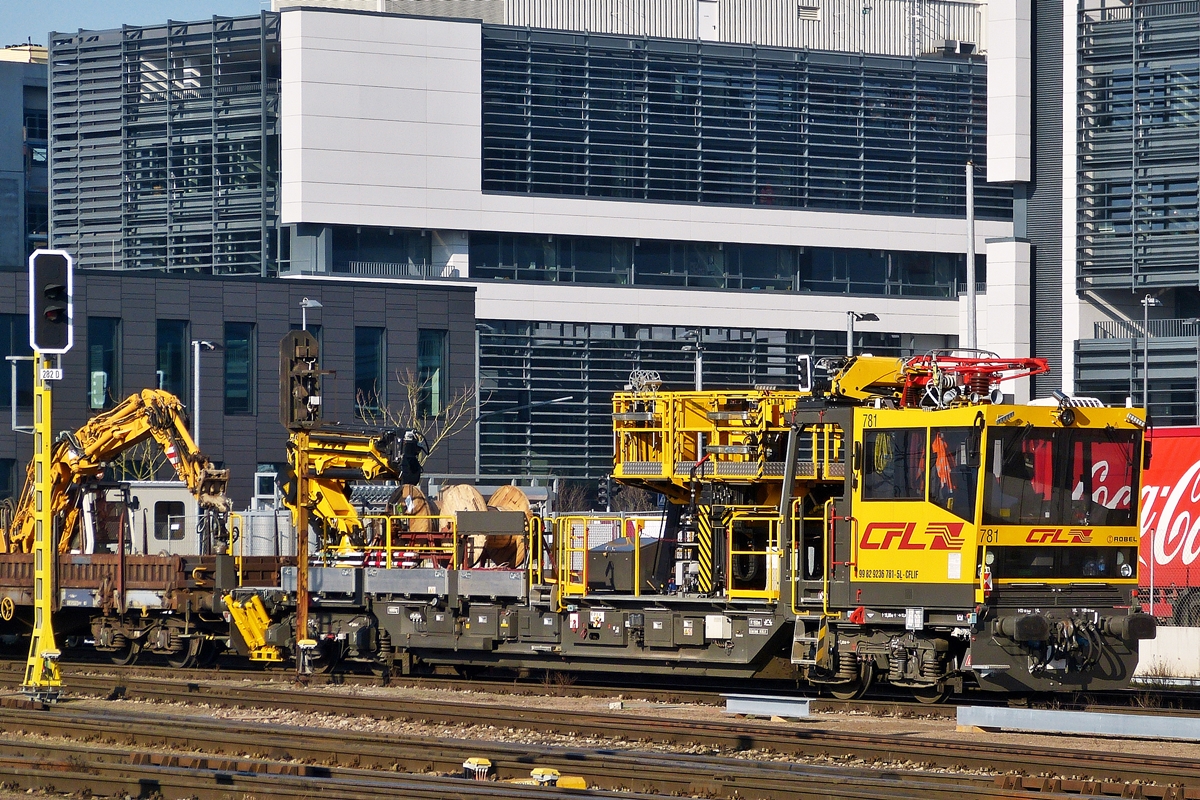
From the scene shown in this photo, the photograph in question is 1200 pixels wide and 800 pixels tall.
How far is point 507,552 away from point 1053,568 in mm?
8387

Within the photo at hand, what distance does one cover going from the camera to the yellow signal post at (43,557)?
19.8 metres

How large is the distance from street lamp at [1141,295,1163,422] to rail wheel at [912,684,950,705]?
38.2 meters

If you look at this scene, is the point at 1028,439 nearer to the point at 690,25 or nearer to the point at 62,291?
the point at 62,291

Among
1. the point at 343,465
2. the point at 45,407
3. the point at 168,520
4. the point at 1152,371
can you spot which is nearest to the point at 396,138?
the point at 1152,371

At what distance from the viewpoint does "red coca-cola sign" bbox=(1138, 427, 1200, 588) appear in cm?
2919

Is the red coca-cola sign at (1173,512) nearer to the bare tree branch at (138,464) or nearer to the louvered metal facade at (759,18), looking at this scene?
the bare tree branch at (138,464)

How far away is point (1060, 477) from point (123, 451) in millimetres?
15942

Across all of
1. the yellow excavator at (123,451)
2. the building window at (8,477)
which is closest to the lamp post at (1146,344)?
the yellow excavator at (123,451)

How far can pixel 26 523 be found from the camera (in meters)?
Result: 30.2

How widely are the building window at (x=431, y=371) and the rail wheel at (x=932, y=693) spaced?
50.8 meters

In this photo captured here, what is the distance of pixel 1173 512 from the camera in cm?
2969

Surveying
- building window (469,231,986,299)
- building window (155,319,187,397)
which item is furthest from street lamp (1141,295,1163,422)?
building window (155,319,187,397)

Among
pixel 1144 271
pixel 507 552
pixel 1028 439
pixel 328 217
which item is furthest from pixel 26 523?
pixel 328 217

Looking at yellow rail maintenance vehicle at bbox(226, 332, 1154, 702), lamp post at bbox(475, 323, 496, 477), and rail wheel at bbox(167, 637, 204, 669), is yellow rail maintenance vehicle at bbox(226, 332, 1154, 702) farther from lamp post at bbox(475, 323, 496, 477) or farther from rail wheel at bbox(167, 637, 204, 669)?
lamp post at bbox(475, 323, 496, 477)
